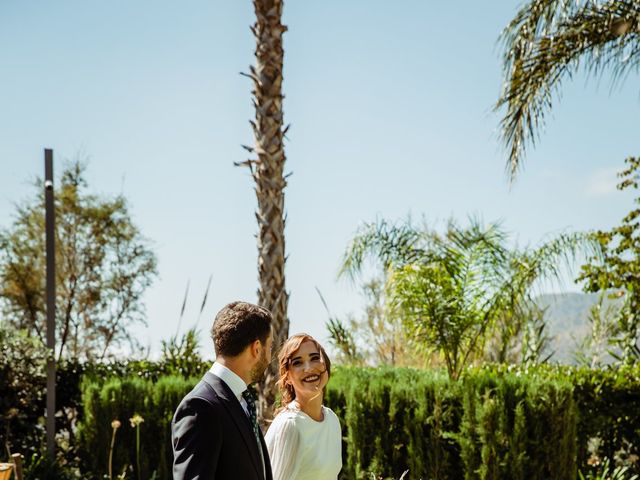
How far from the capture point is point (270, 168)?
303 inches

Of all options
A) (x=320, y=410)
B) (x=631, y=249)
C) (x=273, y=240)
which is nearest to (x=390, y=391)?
(x=273, y=240)

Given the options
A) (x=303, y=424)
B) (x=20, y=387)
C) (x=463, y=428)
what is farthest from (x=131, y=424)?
(x=303, y=424)

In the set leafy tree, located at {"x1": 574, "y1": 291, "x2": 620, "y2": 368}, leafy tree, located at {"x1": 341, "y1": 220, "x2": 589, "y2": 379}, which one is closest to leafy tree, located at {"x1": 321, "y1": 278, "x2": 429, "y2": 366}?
leafy tree, located at {"x1": 574, "y1": 291, "x2": 620, "y2": 368}

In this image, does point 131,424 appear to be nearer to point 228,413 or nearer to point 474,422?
point 474,422

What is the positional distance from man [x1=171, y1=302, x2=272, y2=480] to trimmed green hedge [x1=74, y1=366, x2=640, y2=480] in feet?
15.6

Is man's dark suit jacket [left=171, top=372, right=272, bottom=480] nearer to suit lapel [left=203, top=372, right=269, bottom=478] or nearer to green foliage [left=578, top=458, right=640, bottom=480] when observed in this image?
suit lapel [left=203, top=372, right=269, bottom=478]

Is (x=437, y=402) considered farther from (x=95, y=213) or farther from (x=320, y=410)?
(x=95, y=213)

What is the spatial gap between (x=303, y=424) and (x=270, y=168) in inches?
165

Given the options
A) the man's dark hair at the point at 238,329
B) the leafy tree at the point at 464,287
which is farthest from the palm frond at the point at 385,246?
the man's dark hair at the point at 238,329

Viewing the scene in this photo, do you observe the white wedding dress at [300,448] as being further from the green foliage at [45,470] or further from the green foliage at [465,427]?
the green foliage at [45,470]

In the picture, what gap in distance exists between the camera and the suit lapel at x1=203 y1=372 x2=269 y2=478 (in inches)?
116

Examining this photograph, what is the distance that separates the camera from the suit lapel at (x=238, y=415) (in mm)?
2951

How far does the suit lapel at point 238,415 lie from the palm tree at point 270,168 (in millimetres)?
4405

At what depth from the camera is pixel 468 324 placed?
8.90 meters
